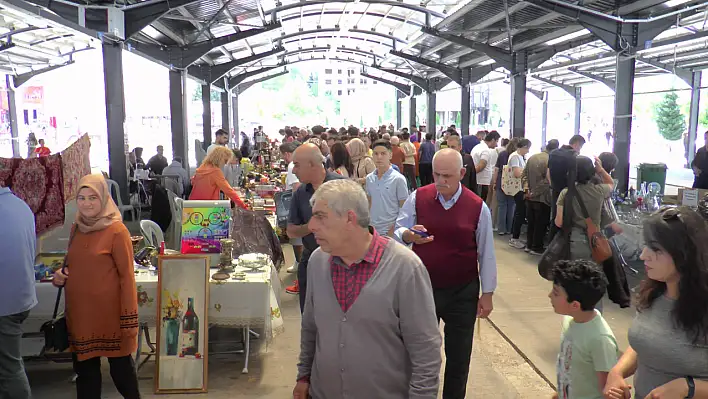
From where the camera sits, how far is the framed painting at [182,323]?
3.96 m

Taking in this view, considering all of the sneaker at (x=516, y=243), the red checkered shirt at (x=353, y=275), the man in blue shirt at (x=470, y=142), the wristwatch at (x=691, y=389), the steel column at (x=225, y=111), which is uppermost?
the steel column at (x=225, y=111)

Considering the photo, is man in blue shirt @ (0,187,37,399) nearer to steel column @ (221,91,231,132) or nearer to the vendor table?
the vendor table

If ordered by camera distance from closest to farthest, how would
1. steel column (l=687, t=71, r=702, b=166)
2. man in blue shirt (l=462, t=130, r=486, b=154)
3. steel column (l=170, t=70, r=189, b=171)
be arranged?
1. man in blue shirt (l=462, t=130, r=486, b=154)
2. steel column (l=170, t=70, r=189, b=171)
3. steel column (l=687, t=71, r=702, b=166)

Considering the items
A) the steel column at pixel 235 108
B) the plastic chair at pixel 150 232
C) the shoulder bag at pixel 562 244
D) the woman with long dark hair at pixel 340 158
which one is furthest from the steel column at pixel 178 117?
the steel column at pixel 235 108

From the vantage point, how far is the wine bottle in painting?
3998 millimetres

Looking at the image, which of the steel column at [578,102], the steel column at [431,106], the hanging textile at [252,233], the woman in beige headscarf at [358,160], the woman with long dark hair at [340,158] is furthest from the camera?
the steel column at [578,102]

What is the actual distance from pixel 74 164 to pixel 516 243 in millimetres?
6306

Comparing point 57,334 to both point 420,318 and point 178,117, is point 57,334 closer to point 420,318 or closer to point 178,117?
point 420,318

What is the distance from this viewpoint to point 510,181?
8875 mm

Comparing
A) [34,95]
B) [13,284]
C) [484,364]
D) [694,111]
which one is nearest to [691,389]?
[484,364]

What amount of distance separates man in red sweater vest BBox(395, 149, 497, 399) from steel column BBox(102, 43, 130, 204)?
7002 mm

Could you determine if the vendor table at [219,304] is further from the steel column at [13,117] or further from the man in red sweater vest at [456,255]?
the steel column at [13,117]

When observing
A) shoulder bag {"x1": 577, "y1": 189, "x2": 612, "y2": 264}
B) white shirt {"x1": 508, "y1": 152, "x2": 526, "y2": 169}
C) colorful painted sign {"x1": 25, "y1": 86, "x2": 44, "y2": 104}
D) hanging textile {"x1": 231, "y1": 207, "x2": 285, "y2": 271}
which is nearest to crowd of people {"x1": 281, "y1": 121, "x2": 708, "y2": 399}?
shoulder bag {"x1": 577, "y1": 189, "x2": 612, "y2": 264}

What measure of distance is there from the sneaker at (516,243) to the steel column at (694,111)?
1247 centimetres
